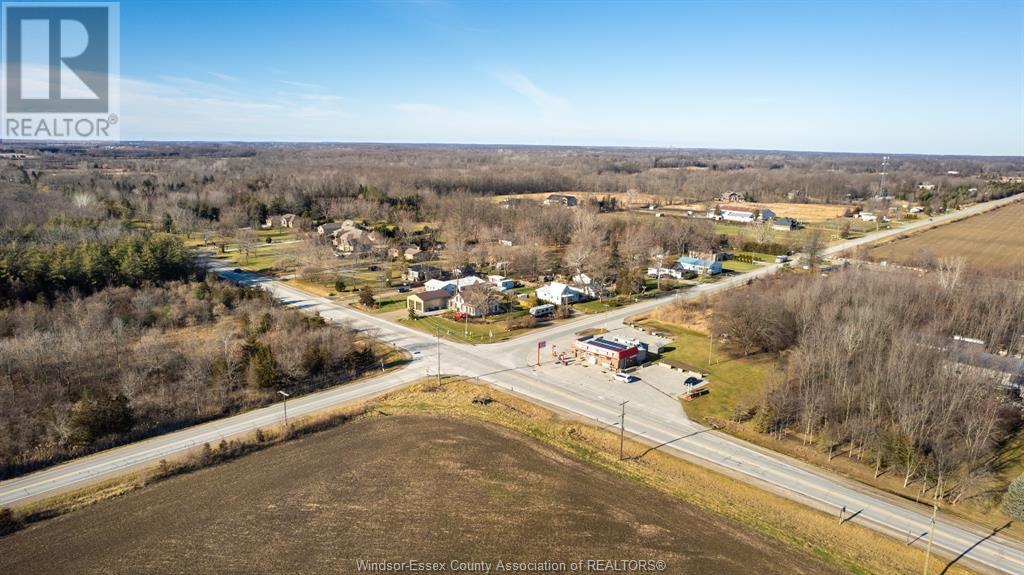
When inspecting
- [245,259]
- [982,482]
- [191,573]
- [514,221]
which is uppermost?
[514,221]

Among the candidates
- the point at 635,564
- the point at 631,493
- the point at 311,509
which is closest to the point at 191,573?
the point at 311,509

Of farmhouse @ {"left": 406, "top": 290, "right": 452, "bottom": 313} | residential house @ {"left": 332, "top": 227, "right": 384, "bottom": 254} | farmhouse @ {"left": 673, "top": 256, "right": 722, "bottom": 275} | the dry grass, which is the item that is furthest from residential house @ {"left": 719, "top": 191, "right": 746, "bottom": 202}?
the dry grass

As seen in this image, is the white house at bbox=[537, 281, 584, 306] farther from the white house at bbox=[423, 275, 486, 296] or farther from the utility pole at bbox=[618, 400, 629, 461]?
the utility pole at bbox=[618, 400, 629, 461]

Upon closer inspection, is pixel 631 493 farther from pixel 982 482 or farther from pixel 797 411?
pixel 982 482

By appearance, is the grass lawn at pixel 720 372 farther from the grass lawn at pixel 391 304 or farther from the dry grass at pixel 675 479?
the grass lawn at pixel 391 304

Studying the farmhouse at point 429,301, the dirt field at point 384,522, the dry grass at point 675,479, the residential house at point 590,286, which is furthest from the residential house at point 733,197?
the dirt field at point 384,522

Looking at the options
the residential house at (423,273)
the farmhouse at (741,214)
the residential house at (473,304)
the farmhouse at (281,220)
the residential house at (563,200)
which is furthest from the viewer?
the residential house at (563,200)
